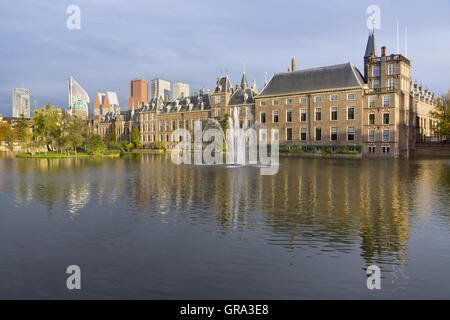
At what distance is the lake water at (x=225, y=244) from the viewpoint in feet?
23.0

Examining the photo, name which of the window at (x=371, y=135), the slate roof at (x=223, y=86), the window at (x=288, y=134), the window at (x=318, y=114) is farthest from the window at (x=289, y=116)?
the slate roof at (x=223, y=86)

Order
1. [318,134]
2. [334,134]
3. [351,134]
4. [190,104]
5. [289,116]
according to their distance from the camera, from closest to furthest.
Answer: [351,134], [334,134], [318,134], [289,116], [190,104]

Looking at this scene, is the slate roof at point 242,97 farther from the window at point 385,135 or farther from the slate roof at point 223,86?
the window at point 385,135

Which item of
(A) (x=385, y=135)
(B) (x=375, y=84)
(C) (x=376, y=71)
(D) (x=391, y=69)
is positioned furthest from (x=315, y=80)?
(A) (x=385, y=135)

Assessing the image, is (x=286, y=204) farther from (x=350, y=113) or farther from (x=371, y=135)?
(x=350, y=113)

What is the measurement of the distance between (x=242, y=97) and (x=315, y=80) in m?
18.2

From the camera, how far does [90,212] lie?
13867mm

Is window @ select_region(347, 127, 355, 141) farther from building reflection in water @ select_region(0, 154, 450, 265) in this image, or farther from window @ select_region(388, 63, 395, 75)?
building reflection in water @ select_region(0, 154, 450, 265)

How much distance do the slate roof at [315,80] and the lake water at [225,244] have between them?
4683cm

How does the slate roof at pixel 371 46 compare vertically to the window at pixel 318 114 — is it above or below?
above

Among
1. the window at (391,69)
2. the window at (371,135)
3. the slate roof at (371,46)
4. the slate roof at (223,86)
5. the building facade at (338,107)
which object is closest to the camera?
the building facade at (338,107)

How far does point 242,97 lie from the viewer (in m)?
76.4

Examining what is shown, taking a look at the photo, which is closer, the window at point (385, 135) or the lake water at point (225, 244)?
the lake water at point (225, 244)

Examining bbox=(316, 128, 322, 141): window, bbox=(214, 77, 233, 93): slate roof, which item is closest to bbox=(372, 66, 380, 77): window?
bbox=(316, 128, 322, 141): window
